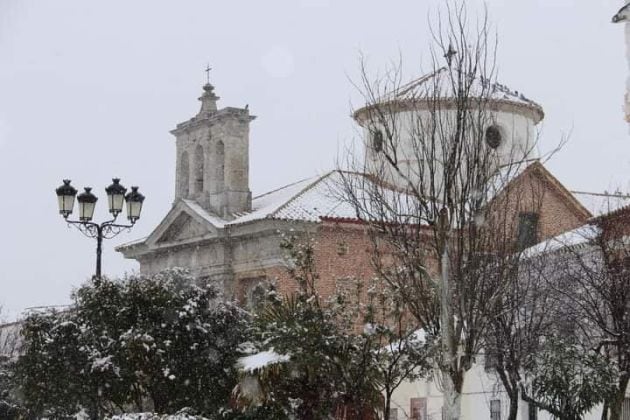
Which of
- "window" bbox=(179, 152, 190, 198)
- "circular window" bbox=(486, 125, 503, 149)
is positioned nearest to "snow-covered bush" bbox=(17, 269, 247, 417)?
"circular window" bbox=(486, 125, 503, 149)

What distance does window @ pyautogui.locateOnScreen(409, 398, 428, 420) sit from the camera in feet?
80.9

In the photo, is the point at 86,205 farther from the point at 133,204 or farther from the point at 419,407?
the point at 419,407

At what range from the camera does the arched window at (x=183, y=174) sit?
3616 centimetres

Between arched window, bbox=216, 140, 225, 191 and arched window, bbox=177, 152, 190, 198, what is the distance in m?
1.93

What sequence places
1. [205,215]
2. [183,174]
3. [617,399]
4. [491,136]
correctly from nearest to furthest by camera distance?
[491,136] → [617,399] → [205,215] → [183,174]

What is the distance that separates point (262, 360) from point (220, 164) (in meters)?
20.5

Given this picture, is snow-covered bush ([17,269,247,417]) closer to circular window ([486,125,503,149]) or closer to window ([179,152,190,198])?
circular window ([486,125,503,149])

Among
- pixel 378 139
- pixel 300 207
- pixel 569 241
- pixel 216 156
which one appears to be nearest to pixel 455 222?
pixel 378 139

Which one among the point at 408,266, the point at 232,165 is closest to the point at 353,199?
the point at 408,266

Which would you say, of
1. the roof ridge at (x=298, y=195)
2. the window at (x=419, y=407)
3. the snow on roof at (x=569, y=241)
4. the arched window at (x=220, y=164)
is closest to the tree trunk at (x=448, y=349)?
the snow on roof at (x=569, y=241)

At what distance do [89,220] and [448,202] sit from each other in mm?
7892

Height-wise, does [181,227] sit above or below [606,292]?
above

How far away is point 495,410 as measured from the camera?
26141 millimetres

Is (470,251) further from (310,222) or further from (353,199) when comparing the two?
(310,222)
